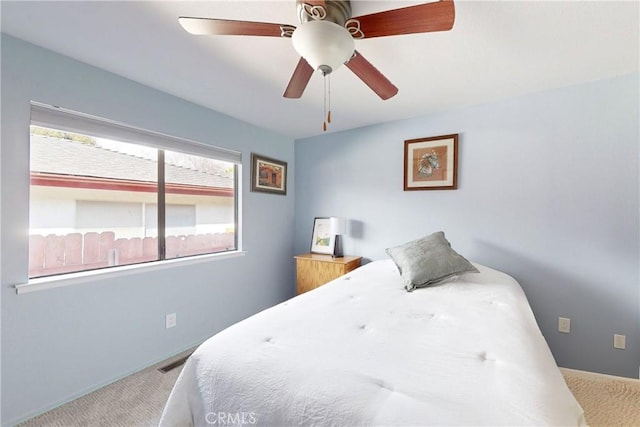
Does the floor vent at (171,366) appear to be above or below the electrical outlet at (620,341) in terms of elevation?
below

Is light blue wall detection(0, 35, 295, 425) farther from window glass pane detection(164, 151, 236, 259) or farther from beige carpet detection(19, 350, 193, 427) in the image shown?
window glass pane detection(164, 151, 236, 259)

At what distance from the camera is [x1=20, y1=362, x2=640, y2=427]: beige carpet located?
1.47 meters

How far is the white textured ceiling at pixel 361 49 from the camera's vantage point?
137cm

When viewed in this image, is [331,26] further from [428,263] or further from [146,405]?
[146,405]

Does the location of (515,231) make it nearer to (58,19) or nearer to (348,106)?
(348,106)

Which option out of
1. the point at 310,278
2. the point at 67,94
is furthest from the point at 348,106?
the point at 67,94

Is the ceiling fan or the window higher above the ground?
the ceiling fan

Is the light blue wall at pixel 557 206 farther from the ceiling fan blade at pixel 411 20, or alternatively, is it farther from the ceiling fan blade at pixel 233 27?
the ceiling fan blade at pixel 233 27

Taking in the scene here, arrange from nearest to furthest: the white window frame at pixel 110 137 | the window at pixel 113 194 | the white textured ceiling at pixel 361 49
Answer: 1. the white textured ceiling at pixel 361 49
2. the white window frame at pixel 110 137
3. the window at pixel 113 194

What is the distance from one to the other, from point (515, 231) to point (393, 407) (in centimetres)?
220

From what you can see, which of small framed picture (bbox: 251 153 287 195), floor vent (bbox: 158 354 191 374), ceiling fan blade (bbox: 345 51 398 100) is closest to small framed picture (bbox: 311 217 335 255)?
small framed picture (bbox: 251 153 287 195)

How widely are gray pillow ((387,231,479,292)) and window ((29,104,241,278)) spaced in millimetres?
1919

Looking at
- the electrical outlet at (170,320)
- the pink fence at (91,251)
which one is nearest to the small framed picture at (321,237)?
the pink fence at (91,251)

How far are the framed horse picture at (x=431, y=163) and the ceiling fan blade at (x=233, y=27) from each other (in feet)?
6.30
